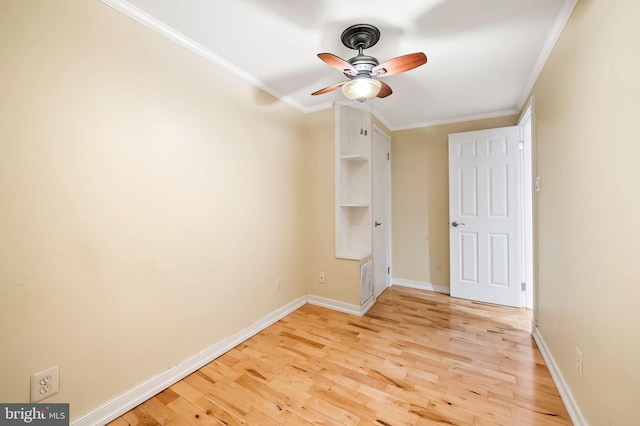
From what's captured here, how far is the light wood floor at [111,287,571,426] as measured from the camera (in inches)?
58.6

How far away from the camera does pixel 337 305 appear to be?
2953mm

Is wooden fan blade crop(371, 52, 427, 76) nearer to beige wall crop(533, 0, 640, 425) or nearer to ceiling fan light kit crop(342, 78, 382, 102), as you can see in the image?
ceiling fan light kit crop(342, 78, 382, 102)

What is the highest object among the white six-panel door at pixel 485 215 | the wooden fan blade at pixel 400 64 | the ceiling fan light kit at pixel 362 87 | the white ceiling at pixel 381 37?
the white ceiling at pixel 381 37

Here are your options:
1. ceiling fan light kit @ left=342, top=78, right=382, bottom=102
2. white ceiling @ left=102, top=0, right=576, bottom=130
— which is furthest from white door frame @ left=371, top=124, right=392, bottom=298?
ceiling fan light kit @ left=342, top=78, right=382, bottom=102

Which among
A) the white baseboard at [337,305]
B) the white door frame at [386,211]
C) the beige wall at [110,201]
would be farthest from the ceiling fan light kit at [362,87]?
the white baseboard at [337,305]

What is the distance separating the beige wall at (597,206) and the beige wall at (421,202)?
1.72 meters

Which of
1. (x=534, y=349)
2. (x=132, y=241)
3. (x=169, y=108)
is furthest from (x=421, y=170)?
(x=132, y=241)

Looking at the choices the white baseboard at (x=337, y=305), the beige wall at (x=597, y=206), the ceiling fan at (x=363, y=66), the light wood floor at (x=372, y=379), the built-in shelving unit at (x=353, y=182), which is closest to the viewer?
the beige wall at (x=597, y=206)

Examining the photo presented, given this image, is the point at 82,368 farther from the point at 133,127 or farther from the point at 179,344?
the point at 133,127

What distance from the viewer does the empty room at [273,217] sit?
1.17m

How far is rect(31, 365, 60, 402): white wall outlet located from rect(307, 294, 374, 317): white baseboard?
2224mm

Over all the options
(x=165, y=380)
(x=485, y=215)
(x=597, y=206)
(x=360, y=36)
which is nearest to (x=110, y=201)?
(x=165, y=380)

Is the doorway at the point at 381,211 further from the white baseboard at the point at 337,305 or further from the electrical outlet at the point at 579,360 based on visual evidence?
the electrical outlet at the point at 579,360

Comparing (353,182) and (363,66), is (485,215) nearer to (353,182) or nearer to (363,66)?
(353,182)
